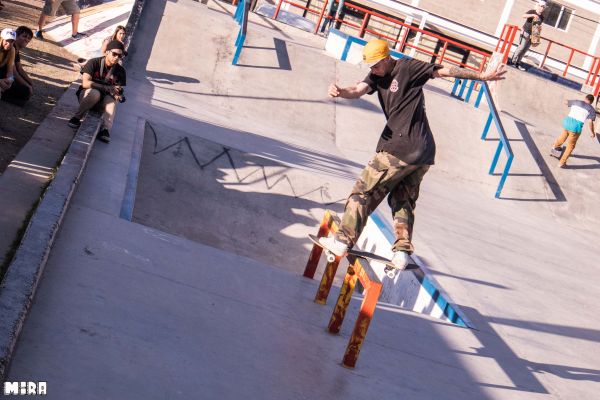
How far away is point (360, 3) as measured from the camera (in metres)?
35.7

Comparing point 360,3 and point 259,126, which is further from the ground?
point 360,3

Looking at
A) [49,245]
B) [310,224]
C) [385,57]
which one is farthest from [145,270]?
[310,224]

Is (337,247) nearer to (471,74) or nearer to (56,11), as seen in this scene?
(471,74)

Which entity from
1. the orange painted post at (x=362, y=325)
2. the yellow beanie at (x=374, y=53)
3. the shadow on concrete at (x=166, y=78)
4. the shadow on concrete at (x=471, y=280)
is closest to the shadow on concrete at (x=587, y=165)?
the shadow on concrete at (x=166, y=78)

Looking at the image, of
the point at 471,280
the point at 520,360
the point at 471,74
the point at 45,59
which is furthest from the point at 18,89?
the point at 520,360

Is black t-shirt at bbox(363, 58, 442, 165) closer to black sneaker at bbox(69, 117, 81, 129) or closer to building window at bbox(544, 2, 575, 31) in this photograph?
black sneaker at bbox(69, 117, 81, 129)

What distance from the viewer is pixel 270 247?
33.3 feet

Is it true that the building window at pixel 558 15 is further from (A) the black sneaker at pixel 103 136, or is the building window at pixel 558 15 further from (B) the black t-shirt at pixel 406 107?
(B) the black t-shirt at pixel 406 107

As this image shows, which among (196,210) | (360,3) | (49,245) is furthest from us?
(360,3)

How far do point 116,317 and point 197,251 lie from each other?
2.04m

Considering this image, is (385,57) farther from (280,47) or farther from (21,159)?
(280,47)

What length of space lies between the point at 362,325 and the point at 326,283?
1.19 meters

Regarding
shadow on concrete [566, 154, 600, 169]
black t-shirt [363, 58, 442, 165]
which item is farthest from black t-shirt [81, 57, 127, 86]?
shadow on concrete [566, 154, 600, 169]

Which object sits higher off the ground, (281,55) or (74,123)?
(281,55)
